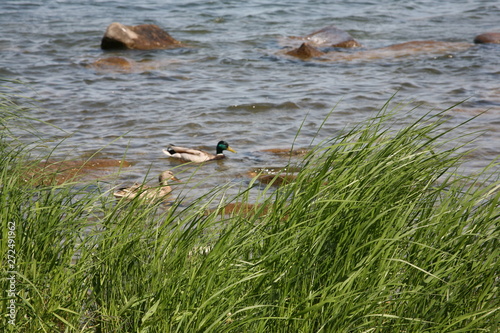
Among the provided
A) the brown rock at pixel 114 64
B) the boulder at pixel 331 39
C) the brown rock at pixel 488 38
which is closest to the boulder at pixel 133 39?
the brown rock at pixel 114 64

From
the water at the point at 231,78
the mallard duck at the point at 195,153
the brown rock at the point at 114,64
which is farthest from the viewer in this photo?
the brown rock at the point at 114,64

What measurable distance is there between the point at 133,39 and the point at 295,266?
40.7ft

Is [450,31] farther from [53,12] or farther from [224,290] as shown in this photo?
[224,290]

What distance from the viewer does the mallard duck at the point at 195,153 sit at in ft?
25.8

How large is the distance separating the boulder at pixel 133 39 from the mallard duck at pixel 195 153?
6.85 m

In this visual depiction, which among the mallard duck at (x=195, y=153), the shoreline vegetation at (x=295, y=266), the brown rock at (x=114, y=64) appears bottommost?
the brown rock at (x=114, y=64)

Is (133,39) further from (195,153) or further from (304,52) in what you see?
(195,153)

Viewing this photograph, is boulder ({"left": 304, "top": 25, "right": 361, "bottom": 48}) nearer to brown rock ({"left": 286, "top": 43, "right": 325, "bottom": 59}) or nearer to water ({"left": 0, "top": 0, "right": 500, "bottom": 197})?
water ({"left": 0, "top": 0, "right": 500, "bottom": 197})

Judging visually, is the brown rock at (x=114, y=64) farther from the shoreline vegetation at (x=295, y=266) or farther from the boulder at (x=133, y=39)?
the shoreline vegetation at (x=295, y=266)

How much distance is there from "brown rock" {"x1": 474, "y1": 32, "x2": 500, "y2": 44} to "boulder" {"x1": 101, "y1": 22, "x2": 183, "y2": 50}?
6.28m

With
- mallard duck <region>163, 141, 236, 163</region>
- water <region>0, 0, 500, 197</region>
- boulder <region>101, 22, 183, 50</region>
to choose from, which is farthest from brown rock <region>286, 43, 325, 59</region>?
mallard duck <region>163, 141, 236, 163</region>

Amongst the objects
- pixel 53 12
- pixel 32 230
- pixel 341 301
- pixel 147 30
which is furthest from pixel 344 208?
pixel 53 12

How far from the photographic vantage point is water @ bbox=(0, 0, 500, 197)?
29.2 feet

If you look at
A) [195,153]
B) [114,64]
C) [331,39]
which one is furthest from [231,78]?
[195,153]
